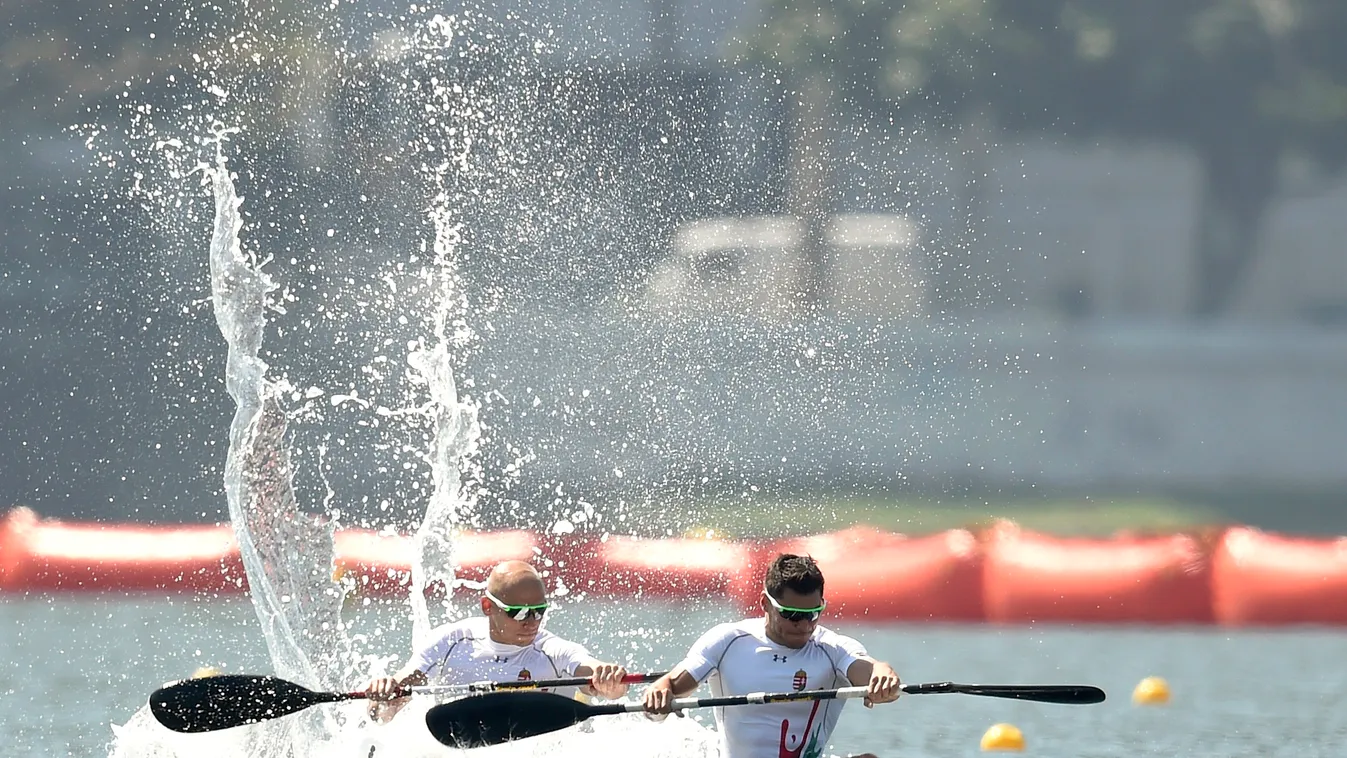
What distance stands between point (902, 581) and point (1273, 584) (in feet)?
11.2

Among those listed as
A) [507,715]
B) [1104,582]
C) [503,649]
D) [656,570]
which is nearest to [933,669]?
[1104,582]

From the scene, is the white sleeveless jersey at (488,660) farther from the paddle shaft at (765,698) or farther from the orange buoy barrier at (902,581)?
the orange buoy barrier at (902,581)

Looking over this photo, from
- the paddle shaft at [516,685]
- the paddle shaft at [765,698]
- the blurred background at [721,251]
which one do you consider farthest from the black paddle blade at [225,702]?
→ the blurred background at [721,251]

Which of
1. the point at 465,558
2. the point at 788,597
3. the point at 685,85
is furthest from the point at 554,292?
the point at 788,597

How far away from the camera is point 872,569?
1936 centimetres

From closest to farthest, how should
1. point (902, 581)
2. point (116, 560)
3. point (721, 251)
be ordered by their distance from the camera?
1. point (902, 581)
2. point (116, 560)
3. point (721, 251)

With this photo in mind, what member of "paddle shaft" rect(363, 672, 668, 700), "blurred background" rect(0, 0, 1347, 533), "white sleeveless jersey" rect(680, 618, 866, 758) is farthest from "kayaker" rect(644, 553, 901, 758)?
"blurred background" rect(0, 0, 1347, 533)

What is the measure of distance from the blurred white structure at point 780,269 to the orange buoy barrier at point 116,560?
16374 mm

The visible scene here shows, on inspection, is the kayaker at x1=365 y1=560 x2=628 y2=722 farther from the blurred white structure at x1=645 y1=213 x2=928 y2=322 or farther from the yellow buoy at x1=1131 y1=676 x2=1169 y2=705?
the blurred white structure at x1=645 y1=213 x2=928 y2=322

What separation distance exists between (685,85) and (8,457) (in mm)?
14214

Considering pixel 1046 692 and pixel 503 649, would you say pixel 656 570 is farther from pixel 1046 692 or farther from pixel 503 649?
pixel 1046 692

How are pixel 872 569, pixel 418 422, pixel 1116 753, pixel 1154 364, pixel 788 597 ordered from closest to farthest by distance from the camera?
pixel 788 597, pixel 1116 753, pixel 872 569, pixel 418 422, pixel 1154 364

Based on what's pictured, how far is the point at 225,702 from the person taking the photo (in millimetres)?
10102

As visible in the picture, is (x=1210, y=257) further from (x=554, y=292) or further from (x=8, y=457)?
(x=8, y=457)
